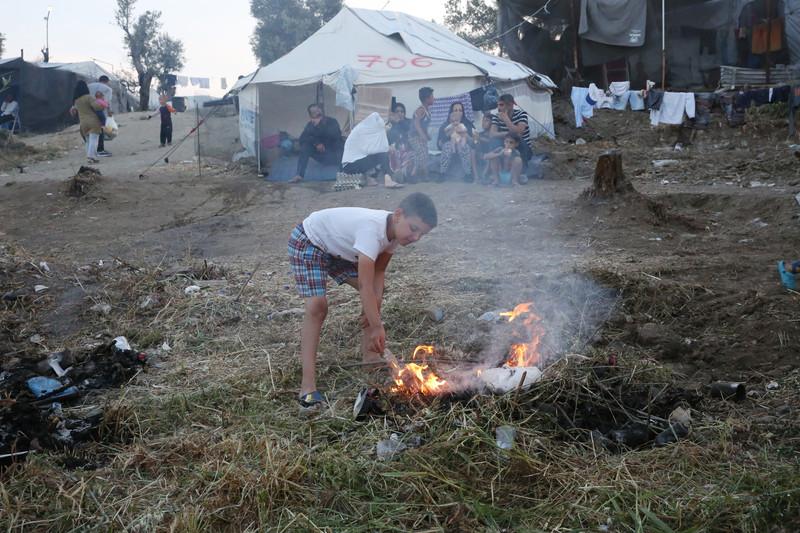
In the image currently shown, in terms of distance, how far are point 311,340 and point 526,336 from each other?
1.37 metres

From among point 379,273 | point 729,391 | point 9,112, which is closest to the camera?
point 729,391

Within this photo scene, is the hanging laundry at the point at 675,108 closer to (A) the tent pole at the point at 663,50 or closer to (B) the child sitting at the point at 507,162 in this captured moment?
(A) the tent pole at the point at 663,50

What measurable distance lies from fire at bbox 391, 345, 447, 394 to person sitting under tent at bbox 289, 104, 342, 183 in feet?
30.3

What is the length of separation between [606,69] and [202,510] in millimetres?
19597

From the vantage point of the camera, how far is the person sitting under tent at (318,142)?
12.8m

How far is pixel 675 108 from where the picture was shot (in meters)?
16.0

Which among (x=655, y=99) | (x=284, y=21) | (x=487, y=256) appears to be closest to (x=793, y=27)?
(x=655, y=99)

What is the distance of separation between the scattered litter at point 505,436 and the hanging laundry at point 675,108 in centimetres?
1446

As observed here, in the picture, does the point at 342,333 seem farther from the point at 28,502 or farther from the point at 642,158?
the point at 642,158

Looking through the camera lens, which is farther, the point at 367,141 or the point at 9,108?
the point at 9,108

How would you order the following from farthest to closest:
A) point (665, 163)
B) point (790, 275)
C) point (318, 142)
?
1. point (318, 142)
2. point (665, 163)
3. point (790, 275)

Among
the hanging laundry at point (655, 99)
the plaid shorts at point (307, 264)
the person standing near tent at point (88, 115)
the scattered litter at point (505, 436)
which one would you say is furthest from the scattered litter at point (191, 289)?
the hanging laundry at point (655, 99)

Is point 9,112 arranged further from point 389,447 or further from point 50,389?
point 389,447

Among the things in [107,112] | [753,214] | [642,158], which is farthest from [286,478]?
[107,112]
